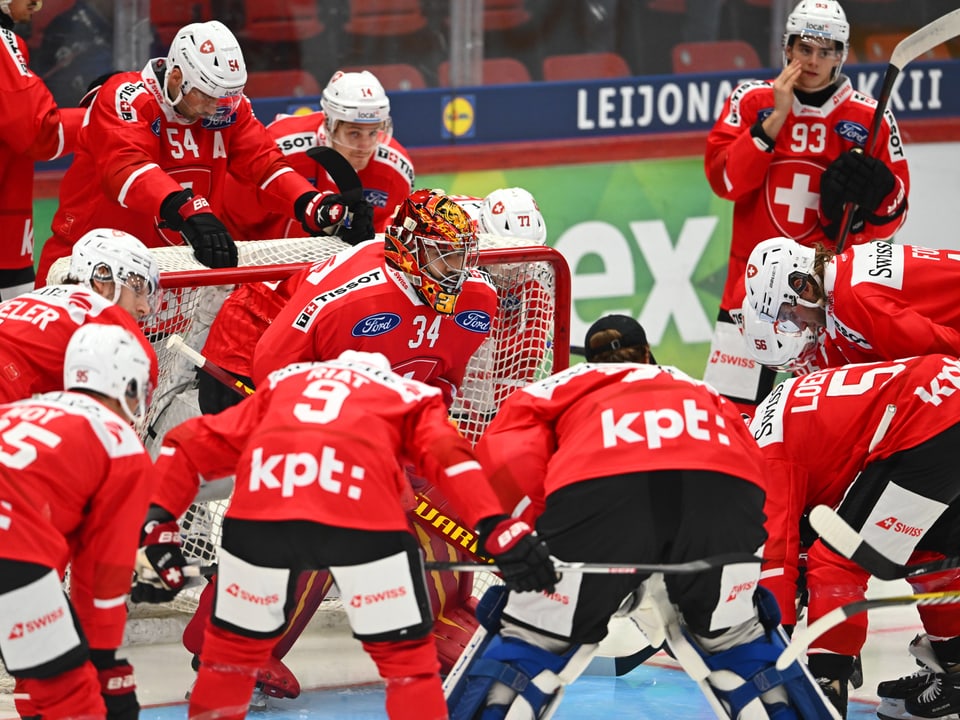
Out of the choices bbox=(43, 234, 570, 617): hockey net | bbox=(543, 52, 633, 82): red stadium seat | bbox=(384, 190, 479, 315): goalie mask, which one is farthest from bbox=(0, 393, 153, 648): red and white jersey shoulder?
bbox=(543, 52, 633, 82): red stadium seat

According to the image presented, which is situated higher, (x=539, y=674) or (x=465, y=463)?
(x=465, y=463)

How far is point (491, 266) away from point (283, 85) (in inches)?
81.8

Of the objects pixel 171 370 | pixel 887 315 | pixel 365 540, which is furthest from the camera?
pixel 171 370

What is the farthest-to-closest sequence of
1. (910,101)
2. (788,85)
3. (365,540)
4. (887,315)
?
(910,101) → (788,85) → (887,315) → (365,540)

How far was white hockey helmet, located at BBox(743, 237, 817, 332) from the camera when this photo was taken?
14.6ft

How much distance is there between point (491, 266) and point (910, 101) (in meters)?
3.17

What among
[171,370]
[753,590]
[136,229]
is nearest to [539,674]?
[753,590]

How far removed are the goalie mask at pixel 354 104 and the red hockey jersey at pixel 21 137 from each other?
768mm

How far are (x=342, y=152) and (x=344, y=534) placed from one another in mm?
2531

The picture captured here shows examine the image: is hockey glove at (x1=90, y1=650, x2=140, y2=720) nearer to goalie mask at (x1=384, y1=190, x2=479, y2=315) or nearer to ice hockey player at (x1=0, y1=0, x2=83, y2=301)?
goalie mask at (x1=384, y1=190, x2=479, y2=315)

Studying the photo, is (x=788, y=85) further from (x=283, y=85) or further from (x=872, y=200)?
(x=283, y=85)

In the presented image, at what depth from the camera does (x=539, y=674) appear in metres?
3.57

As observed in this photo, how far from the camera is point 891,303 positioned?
437 cm

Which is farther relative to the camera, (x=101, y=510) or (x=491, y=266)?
(x=491, y=266)
